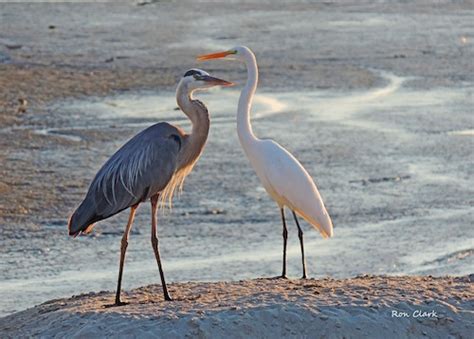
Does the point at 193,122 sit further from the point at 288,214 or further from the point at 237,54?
the point at 288,214

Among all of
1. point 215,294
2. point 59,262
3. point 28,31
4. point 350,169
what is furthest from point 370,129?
point 28,31

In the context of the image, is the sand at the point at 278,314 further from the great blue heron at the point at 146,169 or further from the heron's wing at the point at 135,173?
the heron's wing at the point at 135,173

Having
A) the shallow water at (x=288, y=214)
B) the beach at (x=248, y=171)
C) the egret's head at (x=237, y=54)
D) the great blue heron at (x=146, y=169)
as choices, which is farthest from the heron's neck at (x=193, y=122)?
the shallow water at (x=288, y=214)

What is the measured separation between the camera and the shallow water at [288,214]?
36.5 feet

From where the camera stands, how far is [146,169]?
347 inches

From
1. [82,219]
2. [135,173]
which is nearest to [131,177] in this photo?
[135,173]

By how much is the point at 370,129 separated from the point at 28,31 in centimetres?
985

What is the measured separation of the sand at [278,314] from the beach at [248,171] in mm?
17

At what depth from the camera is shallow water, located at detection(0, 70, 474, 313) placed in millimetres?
11117

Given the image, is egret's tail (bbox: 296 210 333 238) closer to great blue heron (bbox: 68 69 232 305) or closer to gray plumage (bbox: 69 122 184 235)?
great blue heron (bbox: 68 69 232 305)

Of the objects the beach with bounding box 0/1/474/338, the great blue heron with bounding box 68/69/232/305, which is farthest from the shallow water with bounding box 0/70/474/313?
the great blue heron with bounding box 68/69/232/305

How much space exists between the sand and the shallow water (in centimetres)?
164

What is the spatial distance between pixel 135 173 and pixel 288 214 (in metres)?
4.40

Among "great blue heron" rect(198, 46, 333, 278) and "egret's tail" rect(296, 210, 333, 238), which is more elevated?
"great blue heron" rect(198, 46, 333, 278)
